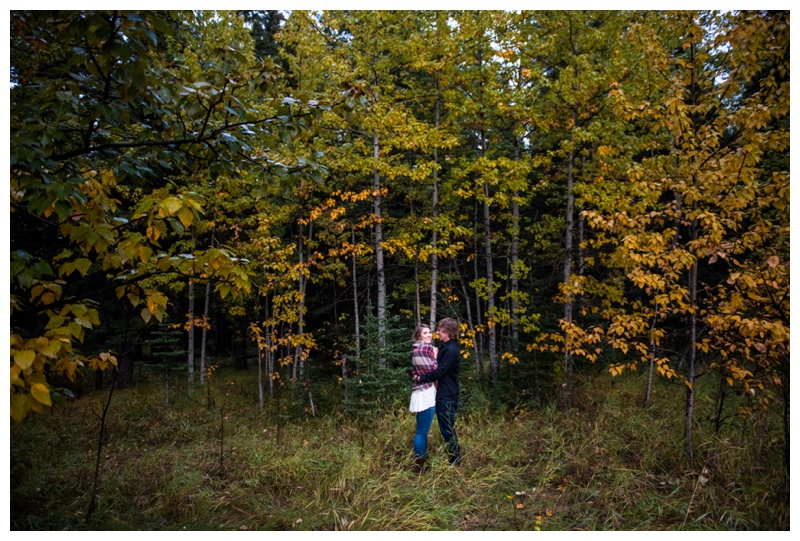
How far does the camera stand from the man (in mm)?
5039

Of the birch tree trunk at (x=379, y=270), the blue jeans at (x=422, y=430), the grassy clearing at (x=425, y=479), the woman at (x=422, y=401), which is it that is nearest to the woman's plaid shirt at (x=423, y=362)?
the woman at (x=422, y=401)

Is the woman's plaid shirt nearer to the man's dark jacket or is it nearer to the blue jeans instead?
the man's dark jacket

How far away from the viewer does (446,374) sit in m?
5.12

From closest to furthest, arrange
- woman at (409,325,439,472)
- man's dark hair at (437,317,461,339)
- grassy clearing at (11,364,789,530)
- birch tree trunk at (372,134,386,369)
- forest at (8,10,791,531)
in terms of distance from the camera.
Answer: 1. forest at (8,10,791,531)
2. grassy clearing at (11,364,789,530)
3. woman at (409,325,439,472)
4. man's dark hair at (437,317,461,339)
5. birch tree trunk at (372,134,386,369)

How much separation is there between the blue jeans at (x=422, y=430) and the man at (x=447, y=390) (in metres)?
0.12

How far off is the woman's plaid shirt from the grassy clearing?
88cm

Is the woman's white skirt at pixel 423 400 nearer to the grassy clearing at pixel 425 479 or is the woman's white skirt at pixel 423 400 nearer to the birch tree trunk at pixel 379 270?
the grassy clearing at pixel 425 479

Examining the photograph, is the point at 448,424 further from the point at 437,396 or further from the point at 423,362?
the point at 423,362

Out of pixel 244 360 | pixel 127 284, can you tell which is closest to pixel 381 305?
pixel 127 284

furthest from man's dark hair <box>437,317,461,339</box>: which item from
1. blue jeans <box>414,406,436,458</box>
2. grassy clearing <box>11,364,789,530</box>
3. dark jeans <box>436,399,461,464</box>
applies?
grassy clearing <box>11,364,789,530</box>

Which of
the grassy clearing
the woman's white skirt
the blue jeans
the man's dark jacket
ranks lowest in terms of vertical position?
the grassy clearing

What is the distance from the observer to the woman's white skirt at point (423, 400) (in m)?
5.06
